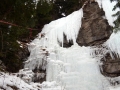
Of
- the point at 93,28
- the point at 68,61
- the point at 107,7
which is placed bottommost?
the point at 68,61

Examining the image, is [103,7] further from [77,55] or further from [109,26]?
[77,55]

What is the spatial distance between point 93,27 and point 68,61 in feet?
8.02

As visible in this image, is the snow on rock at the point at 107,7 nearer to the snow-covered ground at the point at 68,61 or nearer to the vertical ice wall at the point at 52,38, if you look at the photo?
the snow-covered ground at the point at 68,61

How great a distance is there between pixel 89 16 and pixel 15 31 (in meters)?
6.08

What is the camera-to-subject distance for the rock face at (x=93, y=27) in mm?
9406

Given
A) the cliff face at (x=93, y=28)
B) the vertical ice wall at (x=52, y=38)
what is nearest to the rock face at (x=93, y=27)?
the cliff face at (x=93, y=28)

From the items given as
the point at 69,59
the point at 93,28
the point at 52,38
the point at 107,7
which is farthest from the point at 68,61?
the point at 107,7

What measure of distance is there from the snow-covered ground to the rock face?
11.1 inches

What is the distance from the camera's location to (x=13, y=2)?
175 inches

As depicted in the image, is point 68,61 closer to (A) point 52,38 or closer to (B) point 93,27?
(A) point 52,38

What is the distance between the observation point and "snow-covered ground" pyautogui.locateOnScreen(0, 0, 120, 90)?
22.6ft

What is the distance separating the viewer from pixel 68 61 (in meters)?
8.44

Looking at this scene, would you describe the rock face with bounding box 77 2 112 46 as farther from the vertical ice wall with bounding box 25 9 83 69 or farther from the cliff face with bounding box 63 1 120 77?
the vertical ice wall with bounding box 25 9 83 69

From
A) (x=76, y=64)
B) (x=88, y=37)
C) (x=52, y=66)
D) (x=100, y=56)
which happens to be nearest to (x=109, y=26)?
(x=88, y=37)
